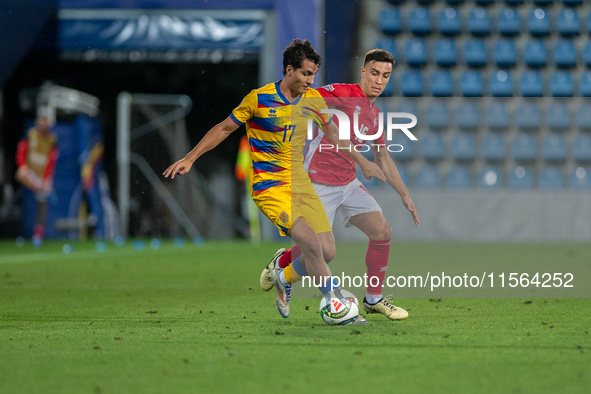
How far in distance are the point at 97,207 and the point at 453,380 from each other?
14248 millimetres

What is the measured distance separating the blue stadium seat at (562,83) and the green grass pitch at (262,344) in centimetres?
1082

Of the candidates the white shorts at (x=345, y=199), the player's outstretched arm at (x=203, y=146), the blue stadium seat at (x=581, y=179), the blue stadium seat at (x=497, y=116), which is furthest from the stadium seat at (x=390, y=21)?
the player's outstretched arm at (x=203, y=146)

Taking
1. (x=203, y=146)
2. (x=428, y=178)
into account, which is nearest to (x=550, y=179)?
(x=428, y=178)

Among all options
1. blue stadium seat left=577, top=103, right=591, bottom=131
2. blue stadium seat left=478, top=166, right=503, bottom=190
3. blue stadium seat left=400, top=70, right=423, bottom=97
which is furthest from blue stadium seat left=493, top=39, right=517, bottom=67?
blue stadium seat left=478, top=166, right=503, bottom=190

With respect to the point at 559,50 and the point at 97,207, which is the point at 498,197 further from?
the point at 97,207

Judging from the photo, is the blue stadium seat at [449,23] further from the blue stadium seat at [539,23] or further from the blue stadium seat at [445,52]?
the blue stadium seat at [539,23]

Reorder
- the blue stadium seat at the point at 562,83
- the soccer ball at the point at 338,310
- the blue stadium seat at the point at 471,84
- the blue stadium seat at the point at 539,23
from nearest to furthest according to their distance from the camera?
the soccer ball at the point at 338,310
the blue stadium seat at the point at 562,83
the blue stadium seat at the point at 539,23
the blue stadium seat at the point at 471,84

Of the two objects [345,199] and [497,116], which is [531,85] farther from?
[345,199]

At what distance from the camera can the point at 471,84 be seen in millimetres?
16281

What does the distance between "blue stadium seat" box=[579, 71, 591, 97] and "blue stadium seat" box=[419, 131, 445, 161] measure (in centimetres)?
300

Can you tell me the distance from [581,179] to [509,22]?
3582 mm

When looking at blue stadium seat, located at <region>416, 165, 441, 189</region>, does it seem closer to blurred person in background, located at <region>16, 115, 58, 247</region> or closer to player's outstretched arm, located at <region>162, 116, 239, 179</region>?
blurred person in background, located at <region>16, 115, 58, 247</region>

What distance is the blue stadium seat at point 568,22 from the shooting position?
51.2ft

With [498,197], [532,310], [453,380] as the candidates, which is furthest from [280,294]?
[498,197]
